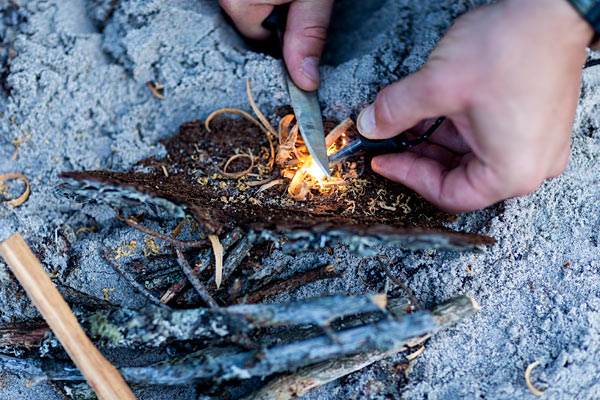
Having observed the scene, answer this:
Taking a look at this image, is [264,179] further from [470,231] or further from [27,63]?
[27,63]

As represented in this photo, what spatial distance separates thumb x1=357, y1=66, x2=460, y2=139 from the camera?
5.02 ft

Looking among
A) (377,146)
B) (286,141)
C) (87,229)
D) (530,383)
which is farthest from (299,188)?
(530,383)

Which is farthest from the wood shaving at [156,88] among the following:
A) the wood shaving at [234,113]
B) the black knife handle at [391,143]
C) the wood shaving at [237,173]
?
the black knife handle at [391,143]

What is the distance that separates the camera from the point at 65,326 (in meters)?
1.57

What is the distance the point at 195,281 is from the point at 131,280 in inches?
11.5

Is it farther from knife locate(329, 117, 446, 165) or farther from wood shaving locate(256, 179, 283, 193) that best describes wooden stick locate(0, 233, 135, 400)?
knife locate(329, 117, 446, 165)

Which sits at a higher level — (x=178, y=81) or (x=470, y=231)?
(x=178, y=81)

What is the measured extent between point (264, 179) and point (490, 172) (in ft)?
3.03

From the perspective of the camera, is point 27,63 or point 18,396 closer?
point 18,396

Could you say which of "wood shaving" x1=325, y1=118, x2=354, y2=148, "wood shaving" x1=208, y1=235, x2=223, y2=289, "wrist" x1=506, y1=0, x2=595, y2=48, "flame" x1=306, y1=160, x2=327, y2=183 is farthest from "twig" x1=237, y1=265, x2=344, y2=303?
"wrist" x1=506, y1=0, x2=595, y2=48

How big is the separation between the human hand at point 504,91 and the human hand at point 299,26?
25.4 inches

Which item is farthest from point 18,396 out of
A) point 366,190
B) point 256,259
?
point 366,190

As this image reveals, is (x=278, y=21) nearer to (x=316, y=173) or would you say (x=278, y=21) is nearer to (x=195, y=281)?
(x=316, y=173)

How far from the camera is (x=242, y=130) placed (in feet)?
7.21
